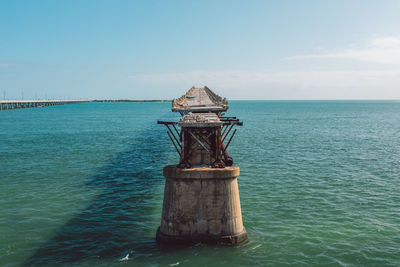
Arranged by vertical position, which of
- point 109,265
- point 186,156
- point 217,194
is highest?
point 186,156

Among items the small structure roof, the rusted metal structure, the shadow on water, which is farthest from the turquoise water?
the small structure roof

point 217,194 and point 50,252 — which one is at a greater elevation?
point 217,194

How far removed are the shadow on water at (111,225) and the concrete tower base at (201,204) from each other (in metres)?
2.07

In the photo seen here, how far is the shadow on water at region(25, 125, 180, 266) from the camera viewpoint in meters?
19.6

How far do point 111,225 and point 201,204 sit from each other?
26.4 ft

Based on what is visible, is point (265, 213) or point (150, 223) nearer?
point (150, 223)

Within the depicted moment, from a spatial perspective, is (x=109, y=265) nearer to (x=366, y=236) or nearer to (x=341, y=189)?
(x=366, y=236)

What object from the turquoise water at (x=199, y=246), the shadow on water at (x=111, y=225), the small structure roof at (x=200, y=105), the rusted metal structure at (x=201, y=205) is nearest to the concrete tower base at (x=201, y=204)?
the rusted metal structure at (x=201, y=205)

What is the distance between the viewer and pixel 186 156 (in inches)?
780

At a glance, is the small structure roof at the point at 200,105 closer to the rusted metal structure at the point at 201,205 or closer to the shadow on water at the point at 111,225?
the shadow on water at the point at 111,225

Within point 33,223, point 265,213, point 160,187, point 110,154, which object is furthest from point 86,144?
point 265,213

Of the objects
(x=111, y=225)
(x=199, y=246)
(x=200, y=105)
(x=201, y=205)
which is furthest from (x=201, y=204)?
(x=200, y=105)

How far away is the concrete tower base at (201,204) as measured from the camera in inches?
752

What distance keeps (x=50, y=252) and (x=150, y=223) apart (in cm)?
657
